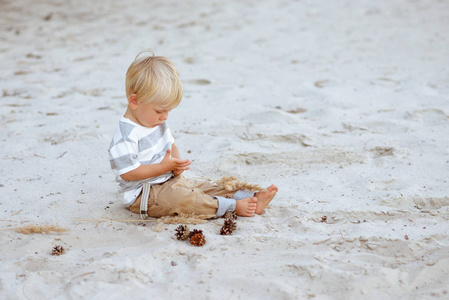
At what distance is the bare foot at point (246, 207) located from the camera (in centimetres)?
254

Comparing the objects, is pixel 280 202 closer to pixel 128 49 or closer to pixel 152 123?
pixel 152 123

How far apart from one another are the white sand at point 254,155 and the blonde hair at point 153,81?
66 centimetres

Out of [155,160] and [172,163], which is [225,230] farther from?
[155,160]

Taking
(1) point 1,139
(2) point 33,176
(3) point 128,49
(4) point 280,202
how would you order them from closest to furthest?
(4) point 280,202 → (2) point 33,176 → (1) point 1,139 → (3) point 128,49

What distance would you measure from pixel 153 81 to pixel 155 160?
458 mm

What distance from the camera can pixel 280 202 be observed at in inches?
106

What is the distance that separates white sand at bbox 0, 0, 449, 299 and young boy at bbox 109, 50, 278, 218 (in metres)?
0.10

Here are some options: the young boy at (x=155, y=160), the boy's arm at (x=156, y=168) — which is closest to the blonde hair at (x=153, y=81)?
the young boy at (x=155, y=160)

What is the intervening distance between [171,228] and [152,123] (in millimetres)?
556

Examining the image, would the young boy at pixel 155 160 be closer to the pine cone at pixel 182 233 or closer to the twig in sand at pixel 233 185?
the twig in sand at pixel 233 185

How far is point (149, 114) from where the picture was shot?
2.46 meters

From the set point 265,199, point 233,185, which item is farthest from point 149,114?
point 265,199

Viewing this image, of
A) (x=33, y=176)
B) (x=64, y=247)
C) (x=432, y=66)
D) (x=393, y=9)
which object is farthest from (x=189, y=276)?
(x=393, y=9)

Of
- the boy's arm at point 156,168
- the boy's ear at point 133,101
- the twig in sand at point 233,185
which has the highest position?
the boy's ear at point 133,101
